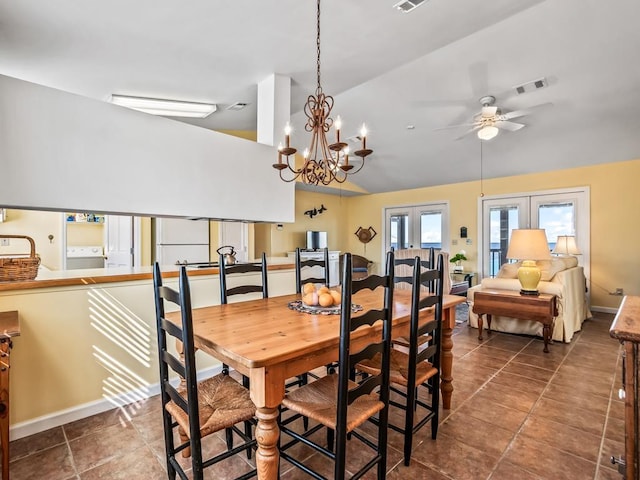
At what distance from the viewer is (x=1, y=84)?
1.97m

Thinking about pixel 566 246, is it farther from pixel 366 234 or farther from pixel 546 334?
pixel 366 234

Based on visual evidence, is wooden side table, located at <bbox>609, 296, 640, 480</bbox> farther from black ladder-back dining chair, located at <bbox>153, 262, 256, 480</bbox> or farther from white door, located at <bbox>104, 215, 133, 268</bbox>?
white door, located at <bbox>104, 215, 133, 268</bbox>

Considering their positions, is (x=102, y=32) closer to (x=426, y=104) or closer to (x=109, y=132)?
(x=109, y=132)

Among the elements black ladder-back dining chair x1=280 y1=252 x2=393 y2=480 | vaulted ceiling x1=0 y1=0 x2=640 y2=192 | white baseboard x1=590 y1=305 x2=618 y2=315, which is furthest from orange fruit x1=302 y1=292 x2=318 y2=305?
white baseboard x1=590 y1=305 x2=618 y2=315

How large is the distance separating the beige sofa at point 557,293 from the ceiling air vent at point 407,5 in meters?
3.37

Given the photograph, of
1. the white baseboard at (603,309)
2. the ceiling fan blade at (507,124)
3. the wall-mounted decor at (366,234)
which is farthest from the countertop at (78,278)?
the white baseboard at (603,309)

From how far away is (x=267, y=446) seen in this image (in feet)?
4.20

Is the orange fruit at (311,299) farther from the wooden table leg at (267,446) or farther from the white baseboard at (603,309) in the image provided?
the white baseboard at (603,309)

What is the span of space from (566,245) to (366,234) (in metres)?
4.35

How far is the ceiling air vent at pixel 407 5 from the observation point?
2248mm

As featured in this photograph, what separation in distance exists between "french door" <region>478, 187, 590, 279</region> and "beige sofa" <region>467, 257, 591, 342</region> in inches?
54.5

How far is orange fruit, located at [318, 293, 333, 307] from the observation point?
6.43 feet

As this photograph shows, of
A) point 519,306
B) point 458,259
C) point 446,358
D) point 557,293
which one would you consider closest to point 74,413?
point 446,358

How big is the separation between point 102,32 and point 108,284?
174 cm
